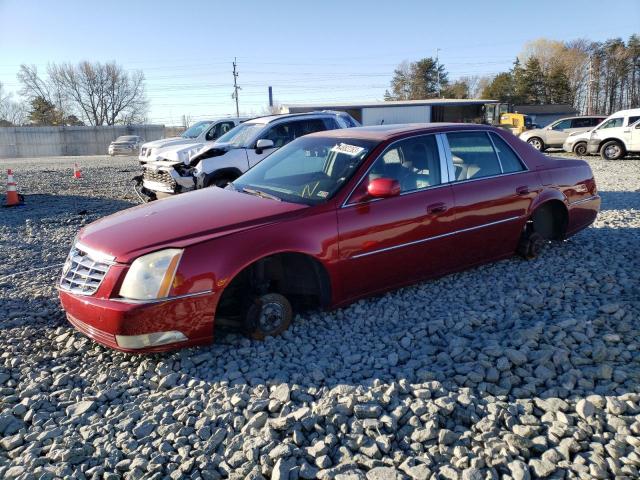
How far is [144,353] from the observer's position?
342 cm

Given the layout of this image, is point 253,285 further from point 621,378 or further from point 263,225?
point 621,378

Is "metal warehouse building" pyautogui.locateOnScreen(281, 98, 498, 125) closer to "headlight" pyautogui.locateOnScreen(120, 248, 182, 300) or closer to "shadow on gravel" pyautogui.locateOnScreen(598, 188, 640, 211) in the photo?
"shadow on gravel" pyautogui.locateOnScreen(598, 188, 640, 211)

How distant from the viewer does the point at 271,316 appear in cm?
374

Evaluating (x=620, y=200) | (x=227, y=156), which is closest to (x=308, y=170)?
(x=227, y=156)

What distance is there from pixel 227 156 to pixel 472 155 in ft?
17.3

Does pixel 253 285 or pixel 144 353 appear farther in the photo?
pixel 253 285

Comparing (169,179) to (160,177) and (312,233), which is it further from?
(312,233)

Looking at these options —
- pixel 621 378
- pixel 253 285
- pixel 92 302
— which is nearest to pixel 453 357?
pixel 621 378

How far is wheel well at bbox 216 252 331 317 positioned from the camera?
3.77 metres

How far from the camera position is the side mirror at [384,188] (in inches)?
156

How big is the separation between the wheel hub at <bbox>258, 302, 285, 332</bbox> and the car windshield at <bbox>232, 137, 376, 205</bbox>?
2.92 ft

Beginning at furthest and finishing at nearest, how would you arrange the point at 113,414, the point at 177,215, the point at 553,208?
1. the point at 553,208
2. the point at 177,215
3. the point at 113,414

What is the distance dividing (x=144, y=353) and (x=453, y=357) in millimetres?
2145

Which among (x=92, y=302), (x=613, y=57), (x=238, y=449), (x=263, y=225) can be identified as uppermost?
(x=613, y=57)
